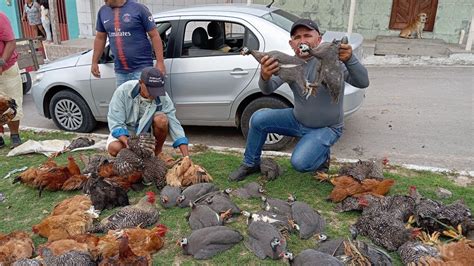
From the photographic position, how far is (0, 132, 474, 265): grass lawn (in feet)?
11.3

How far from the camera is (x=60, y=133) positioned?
262 inches

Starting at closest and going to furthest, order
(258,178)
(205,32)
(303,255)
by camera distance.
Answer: (303,255), (258,178), (205,32)

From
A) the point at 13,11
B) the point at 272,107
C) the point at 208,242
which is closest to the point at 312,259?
the point at 208,242

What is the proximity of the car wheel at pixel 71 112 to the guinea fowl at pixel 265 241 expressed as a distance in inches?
166

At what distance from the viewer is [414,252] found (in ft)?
10.4

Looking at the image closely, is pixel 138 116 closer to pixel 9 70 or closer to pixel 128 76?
pixel 128 76

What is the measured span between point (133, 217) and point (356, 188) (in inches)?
84.9

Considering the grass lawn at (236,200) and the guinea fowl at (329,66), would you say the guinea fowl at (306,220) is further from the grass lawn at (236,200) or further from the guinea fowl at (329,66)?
the guinea fowl at (329,66)

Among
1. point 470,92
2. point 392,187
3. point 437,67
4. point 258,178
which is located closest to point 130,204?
point 258,178

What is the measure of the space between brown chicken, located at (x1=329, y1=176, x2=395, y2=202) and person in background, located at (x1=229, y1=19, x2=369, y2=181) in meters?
0.33

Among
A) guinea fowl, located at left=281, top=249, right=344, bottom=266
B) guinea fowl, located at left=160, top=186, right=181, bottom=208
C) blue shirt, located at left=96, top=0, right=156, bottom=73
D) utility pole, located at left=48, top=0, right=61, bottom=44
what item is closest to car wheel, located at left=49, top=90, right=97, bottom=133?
blue shirt, located at left=96, top=0, right=156, bottom=73

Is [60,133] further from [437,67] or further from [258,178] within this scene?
[437,67]

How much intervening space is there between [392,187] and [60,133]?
5.00 m

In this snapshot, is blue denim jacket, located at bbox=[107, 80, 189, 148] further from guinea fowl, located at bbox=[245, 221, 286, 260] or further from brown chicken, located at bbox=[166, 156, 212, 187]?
guinea fowl, located at bbox=[245, 221, 286, 260]
